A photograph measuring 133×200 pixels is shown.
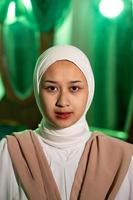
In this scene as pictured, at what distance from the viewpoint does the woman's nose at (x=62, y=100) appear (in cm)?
117

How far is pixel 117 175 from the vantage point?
1203 mm

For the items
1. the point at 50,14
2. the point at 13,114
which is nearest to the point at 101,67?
the point at 50,14

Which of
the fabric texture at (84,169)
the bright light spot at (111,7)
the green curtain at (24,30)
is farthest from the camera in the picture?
the green curtain at (24,30)

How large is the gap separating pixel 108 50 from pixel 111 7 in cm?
33

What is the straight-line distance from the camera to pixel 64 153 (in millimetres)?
1231

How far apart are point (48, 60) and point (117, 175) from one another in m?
0.41

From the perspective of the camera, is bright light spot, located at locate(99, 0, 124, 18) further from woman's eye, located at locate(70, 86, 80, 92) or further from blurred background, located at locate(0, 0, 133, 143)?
woman's eye, located at locate(70, 86, 80, 92)

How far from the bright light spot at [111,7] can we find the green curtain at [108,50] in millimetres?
34

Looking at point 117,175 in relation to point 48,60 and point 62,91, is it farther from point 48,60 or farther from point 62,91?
point 48,60

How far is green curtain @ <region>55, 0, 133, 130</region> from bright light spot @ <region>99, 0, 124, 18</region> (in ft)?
0.11

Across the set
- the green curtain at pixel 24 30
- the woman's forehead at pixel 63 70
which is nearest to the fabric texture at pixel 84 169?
the woman's forehead at pixel 63 70

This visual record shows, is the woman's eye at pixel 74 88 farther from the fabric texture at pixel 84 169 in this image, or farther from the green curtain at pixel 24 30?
the green curtain at pixel 24 30

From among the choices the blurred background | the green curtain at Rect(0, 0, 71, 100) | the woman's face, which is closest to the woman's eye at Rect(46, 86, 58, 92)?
the woman's face

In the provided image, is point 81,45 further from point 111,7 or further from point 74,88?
point 74,88
